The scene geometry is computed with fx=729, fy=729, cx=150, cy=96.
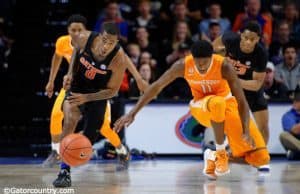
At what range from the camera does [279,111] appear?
35.9 ft

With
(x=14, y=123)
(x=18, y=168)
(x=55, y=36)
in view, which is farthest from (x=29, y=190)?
(x=55, y=36)

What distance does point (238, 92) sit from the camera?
7.15 m

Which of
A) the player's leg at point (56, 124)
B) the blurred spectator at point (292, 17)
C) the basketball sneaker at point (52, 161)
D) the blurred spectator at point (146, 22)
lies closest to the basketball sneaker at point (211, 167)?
the player's leg at point (56, 124)

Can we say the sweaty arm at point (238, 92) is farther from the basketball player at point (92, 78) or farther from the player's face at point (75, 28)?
the player's face at point (75, 28)

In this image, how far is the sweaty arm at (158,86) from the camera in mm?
6566

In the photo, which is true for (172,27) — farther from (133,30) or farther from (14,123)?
(14,123)

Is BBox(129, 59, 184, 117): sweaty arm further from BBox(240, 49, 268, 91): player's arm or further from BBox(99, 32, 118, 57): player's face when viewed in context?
BBox(240, 49, 268, 91): player's arm

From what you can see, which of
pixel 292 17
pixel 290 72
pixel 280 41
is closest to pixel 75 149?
pixel 290 72

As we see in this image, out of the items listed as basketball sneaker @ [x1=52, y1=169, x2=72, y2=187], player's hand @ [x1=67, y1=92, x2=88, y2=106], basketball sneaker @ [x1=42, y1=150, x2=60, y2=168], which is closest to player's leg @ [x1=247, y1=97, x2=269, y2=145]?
player's hand @ [x1=67, y1=92, x2=88, y2=106]

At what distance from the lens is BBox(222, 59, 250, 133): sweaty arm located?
716 centimetres

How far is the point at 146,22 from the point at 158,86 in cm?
593

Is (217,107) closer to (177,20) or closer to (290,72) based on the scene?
(290,72)

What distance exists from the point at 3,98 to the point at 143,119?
2.43 meters

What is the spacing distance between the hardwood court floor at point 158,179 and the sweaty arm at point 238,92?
0.65 metres
